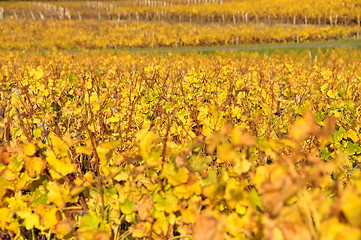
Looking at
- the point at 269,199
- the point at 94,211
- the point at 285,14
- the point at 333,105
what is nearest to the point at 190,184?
the point at 269,199

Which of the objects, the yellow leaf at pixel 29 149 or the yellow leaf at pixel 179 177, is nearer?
the yellow leaf at pixel 179 177

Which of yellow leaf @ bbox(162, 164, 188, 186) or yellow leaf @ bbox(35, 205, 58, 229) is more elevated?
yellow leaf @ bbox(162, 164, 188, 186)

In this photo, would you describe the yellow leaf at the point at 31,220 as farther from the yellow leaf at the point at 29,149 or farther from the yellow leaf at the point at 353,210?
the yellow leaf at the point at 353,210

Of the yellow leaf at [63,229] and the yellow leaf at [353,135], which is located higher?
the yellow leaf at [353,135]

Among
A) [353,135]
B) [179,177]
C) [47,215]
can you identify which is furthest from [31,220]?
[353,135]

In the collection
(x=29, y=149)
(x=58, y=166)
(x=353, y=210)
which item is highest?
(x=353, y=210)

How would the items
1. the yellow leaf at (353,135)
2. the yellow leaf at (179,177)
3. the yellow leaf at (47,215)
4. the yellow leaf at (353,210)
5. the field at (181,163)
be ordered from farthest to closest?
the yellow leaf at (353,135) < the yellow leaf at (47,215) < the yellow leaf at (179,177) < the field at (181,163) < the yellow leaf at (353,210)

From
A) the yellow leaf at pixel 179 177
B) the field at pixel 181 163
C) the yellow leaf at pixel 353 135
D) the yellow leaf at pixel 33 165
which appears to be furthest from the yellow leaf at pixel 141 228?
the yellow leaf at pixel 353 135

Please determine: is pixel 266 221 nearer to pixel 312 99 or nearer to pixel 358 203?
pixel 358 203

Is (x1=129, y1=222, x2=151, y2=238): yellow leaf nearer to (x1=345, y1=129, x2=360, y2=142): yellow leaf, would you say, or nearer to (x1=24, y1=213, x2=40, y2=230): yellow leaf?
(x1=24, y1=213, x2=40, y2=230): yellow leaf

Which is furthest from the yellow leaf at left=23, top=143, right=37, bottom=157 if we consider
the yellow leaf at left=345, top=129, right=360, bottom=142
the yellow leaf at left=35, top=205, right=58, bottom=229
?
the yellow leaf at left=345, top=129, right=360, bottom=142

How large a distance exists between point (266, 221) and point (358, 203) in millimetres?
283

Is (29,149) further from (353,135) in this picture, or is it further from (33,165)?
(353,135)

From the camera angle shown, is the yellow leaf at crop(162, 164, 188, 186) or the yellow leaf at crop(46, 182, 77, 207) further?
the yellow leaf at crop(46, 182, 77, 207)
